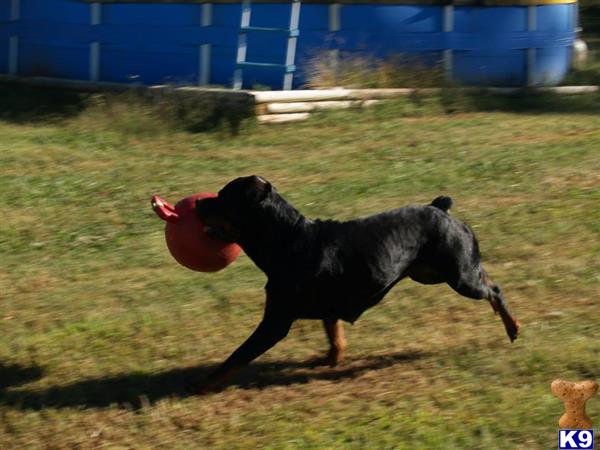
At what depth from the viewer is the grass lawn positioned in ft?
19.7

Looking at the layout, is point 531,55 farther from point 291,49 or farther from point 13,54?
point 13,54

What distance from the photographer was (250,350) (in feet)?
20.5

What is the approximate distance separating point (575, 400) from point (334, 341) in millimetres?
1651

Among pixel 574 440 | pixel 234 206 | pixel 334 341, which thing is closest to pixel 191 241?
pixel 234 206

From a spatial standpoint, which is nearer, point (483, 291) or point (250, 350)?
point (250, 350)

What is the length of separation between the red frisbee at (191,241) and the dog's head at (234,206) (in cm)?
8

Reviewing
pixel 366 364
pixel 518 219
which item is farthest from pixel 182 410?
pixel 518 219

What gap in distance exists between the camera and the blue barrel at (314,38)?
15.3 meters

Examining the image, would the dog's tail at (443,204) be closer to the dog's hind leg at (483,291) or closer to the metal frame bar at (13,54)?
the dog's hind leg at (483,291)

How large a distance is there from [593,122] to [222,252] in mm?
8037

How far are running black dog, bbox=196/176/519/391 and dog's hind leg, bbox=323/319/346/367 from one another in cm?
4

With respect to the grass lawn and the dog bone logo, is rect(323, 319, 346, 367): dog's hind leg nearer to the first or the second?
the grass lawn

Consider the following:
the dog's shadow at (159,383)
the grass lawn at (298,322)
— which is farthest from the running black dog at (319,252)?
the grass lawn at (298,322)

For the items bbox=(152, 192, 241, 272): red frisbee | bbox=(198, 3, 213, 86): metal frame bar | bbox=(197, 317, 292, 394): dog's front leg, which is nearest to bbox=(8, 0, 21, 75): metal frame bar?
bbox=(198, 3, 213, 86): metal frame bar
